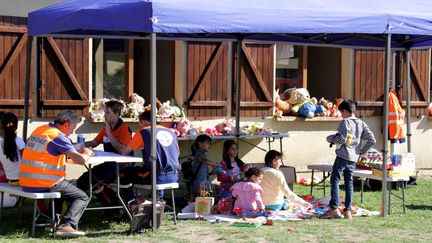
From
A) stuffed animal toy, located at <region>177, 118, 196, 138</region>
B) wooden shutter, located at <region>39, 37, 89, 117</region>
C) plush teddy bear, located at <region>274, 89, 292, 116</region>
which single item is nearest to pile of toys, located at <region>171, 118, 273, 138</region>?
stuffed animal toy, located at <region>177, 118, 196, 138</region>

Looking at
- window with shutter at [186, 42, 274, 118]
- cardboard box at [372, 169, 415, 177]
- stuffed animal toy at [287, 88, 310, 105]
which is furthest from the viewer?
stuffed animal toy at [287, 88, 310, 105]

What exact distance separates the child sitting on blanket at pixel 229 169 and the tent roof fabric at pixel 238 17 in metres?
2.10

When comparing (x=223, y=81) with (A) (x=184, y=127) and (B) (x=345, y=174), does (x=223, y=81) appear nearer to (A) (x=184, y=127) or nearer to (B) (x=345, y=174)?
(A) (x=184, y=127)

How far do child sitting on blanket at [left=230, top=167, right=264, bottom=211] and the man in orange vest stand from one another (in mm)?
1987

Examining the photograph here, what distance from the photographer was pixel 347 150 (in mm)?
9508

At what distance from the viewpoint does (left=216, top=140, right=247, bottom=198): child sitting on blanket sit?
33.7 ft

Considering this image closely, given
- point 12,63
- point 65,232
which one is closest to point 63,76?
point 12,63

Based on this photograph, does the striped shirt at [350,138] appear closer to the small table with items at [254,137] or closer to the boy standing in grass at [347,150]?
the boy standing in grass at [347,150]

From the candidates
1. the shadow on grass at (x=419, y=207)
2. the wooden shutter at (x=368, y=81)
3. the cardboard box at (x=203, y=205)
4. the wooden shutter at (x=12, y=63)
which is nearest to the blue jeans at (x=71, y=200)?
the cardboard box at (x=203, y=205)

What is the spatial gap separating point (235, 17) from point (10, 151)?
282cm

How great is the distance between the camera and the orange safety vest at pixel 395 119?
12656 millimetres

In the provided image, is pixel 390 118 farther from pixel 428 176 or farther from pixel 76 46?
pixel 76 46

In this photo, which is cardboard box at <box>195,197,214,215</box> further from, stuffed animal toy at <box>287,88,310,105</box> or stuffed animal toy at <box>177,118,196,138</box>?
stuffed animal toy at <box>287,88,310,105</box>

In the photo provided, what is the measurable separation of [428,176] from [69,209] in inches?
323
